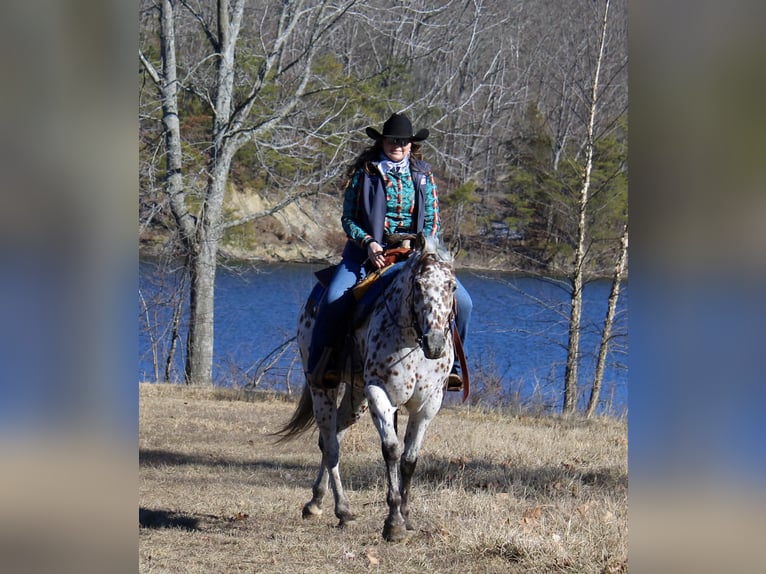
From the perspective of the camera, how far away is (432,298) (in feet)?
19.5

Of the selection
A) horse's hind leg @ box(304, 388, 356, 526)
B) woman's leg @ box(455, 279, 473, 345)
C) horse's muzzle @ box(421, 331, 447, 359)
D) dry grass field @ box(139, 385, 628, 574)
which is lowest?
dry grass field @ box(139, 385, 628, 574)

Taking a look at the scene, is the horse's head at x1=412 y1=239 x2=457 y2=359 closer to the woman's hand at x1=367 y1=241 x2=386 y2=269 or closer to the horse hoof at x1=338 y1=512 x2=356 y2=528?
the woman's hand at x1=367 y1=241 x2=386 y2=269

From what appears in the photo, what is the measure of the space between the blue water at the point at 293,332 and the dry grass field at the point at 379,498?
177 inches

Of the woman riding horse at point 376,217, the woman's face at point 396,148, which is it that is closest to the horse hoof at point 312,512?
the woman riding horse at point 376,217

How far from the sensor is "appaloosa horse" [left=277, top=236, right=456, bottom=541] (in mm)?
5977

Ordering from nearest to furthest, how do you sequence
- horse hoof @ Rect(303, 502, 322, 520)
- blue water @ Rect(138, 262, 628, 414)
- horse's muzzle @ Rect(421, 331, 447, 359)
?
horse's muzzle @ Rect(421, 331, 447, 359) < horse hoof @ Rect(303, 502, 322, 520) < blue water @ Rect(138, 262, 628, 414)

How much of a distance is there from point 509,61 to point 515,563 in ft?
88.8

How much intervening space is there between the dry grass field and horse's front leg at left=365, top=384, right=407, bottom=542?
11 centimetres

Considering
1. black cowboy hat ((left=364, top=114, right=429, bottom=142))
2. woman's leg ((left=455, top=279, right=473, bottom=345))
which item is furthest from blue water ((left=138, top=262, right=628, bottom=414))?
black cowboy hat ((left=364, top=114, right=429, bottom=142))

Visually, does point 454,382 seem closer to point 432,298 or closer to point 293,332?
point 432,298
